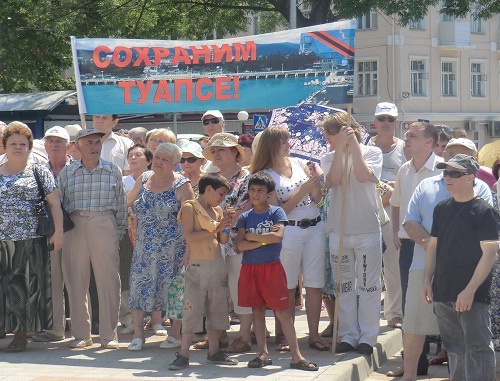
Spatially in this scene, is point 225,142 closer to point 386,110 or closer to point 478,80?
point 386,110

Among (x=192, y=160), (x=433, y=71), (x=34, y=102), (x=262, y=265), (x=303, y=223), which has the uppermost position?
(x=433, y=71)

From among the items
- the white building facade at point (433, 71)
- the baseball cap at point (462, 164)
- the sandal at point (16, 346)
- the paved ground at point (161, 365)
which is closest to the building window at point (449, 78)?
the white building facade at point (433, 71)

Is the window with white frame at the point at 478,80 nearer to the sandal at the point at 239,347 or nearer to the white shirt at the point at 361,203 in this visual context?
the white shirt at the point at 361,203

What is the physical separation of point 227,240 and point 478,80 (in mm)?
44283

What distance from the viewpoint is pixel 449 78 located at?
49500 mm

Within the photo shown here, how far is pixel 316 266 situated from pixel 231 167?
1156mm

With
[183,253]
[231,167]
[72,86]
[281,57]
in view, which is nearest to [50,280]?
[183,253]

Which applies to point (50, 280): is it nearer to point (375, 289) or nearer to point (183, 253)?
point (183, 253)

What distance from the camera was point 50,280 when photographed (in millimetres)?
8906

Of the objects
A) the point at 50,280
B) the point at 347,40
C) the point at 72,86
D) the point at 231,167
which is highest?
the point at 72,86

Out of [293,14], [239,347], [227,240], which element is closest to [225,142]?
[227,240]

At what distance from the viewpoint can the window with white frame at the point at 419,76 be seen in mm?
47250

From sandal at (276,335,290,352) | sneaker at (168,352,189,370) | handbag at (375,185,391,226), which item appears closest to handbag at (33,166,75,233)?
sneaker at (168,352,189,370)

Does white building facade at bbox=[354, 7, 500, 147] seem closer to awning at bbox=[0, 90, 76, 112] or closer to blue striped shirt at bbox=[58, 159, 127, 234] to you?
awning at bbox=[0, 90, 76, 112]
